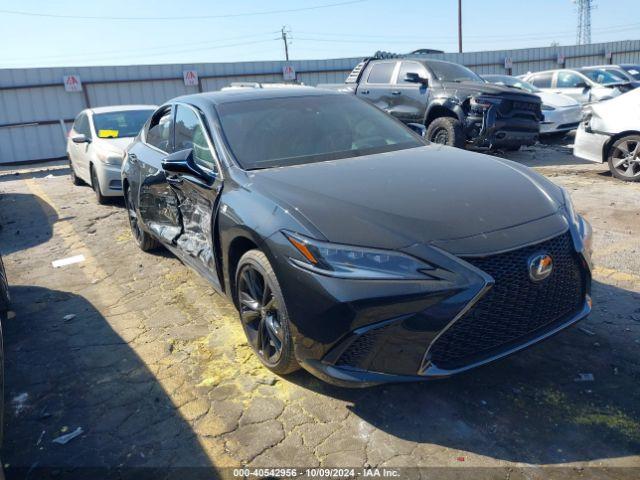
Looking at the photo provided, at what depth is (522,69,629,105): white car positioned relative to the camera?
43.0 feet

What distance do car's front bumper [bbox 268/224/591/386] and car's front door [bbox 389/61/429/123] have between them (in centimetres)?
790

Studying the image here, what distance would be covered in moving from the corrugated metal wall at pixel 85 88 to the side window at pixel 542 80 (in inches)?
294

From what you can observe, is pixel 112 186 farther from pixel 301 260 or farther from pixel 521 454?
pixel 521 454

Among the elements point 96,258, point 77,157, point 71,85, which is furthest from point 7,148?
point 96,258

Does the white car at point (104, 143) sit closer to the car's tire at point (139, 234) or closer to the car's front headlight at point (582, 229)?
the car's tire at point (139, 234)

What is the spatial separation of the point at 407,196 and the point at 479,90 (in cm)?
715

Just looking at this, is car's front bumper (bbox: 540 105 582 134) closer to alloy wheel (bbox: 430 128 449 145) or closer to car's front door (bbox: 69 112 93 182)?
alloy wheel (bbox: 430 128 449 145)

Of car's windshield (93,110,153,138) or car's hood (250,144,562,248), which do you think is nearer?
car's hood (250,144,562,248)

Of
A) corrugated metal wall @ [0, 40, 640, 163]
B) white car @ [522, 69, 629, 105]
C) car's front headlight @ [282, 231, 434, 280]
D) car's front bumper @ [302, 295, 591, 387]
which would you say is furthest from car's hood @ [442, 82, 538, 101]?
corrugated metal wall @ [0, 40, 640, 163]

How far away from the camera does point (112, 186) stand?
26.2 ft

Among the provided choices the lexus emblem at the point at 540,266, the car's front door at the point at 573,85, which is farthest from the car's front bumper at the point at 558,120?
the lexus emblem at the point at 540,266

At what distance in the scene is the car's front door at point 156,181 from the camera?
4.36 metres

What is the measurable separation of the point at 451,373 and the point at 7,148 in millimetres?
16642

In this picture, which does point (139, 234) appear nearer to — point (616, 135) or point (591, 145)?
point (591, 145)
